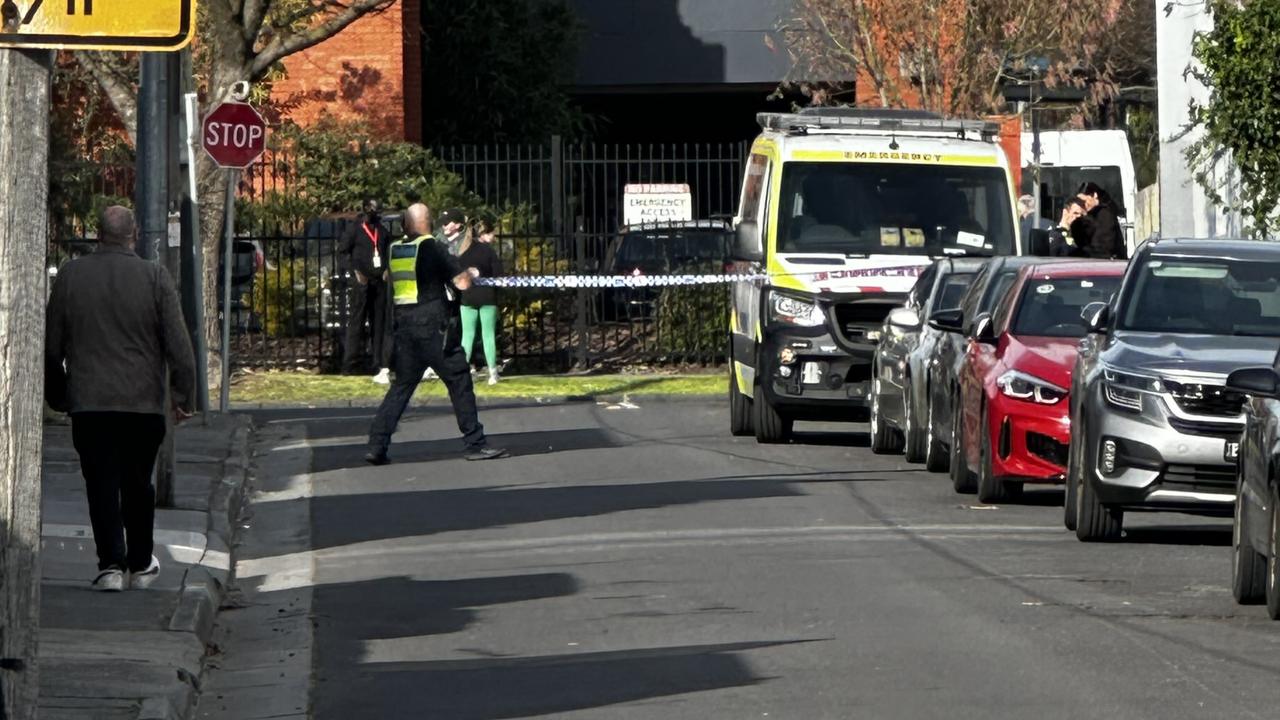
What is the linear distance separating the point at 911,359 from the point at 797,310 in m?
1.60

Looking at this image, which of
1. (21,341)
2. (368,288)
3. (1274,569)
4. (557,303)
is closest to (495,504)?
(1274,569)

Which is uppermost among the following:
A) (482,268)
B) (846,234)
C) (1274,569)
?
(846,234)

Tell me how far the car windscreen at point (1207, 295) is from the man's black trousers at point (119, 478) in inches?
216

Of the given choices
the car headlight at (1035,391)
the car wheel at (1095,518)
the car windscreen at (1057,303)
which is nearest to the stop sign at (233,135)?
the car windscreen at (1057,303)

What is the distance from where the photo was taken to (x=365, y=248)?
1081 inches

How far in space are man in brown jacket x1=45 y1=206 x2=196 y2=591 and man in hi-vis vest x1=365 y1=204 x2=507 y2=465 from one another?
691cm

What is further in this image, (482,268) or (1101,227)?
(482,268)

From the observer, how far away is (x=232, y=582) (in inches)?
504

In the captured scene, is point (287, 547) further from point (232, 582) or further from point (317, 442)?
point (317, 442)

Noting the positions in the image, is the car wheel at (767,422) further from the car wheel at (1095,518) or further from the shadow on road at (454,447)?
the car wheel at (1095,518)

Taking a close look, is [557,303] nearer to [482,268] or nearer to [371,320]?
[371,320]

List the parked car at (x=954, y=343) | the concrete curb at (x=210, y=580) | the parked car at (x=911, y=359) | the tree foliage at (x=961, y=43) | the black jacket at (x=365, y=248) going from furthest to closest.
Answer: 1. the tree foliage at (x=961, y=43)
2. the black jacket at (x=365, y=248)
3. the parked car at (x=911, y=359)
4. the parked car at (x=954, y=343)
5. the concrete curb at (x=210, y=580)

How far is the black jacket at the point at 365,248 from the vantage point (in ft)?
90.1

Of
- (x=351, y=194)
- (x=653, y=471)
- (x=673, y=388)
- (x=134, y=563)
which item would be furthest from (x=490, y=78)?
(x=134, y=563)
